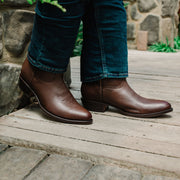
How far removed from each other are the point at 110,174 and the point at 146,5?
4.28 m

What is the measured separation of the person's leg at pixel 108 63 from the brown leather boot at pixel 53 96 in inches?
6.1

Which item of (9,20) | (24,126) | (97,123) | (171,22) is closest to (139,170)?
(97,123)

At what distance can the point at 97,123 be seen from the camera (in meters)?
1.15

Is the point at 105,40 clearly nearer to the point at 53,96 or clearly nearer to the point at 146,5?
the point at 53,96

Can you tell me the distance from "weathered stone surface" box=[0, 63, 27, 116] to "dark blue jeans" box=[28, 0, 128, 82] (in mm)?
143

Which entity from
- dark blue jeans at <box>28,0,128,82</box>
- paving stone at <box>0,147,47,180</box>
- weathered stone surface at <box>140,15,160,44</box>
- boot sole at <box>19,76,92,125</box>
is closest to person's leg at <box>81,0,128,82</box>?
dark blue jeans at <box>28,0,128,82</box>

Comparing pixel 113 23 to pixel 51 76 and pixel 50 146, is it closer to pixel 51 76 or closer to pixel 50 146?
pixel 51 76

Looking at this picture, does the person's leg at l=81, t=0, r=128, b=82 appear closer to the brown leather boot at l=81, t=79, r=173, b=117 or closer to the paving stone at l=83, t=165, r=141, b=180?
the brown leather boot at l=81, t=79, r=173, b=117

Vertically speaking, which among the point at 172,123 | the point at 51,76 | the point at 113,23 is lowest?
the point at 172,123

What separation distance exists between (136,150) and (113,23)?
56 centimetres

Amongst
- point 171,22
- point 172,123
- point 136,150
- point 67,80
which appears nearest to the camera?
point 136,150

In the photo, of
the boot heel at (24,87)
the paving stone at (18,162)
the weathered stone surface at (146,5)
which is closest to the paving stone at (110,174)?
the paving stone at (18,162)

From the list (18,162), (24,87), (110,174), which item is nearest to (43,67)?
(24,87)

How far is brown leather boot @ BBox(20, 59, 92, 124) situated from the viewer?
44.4 inches
